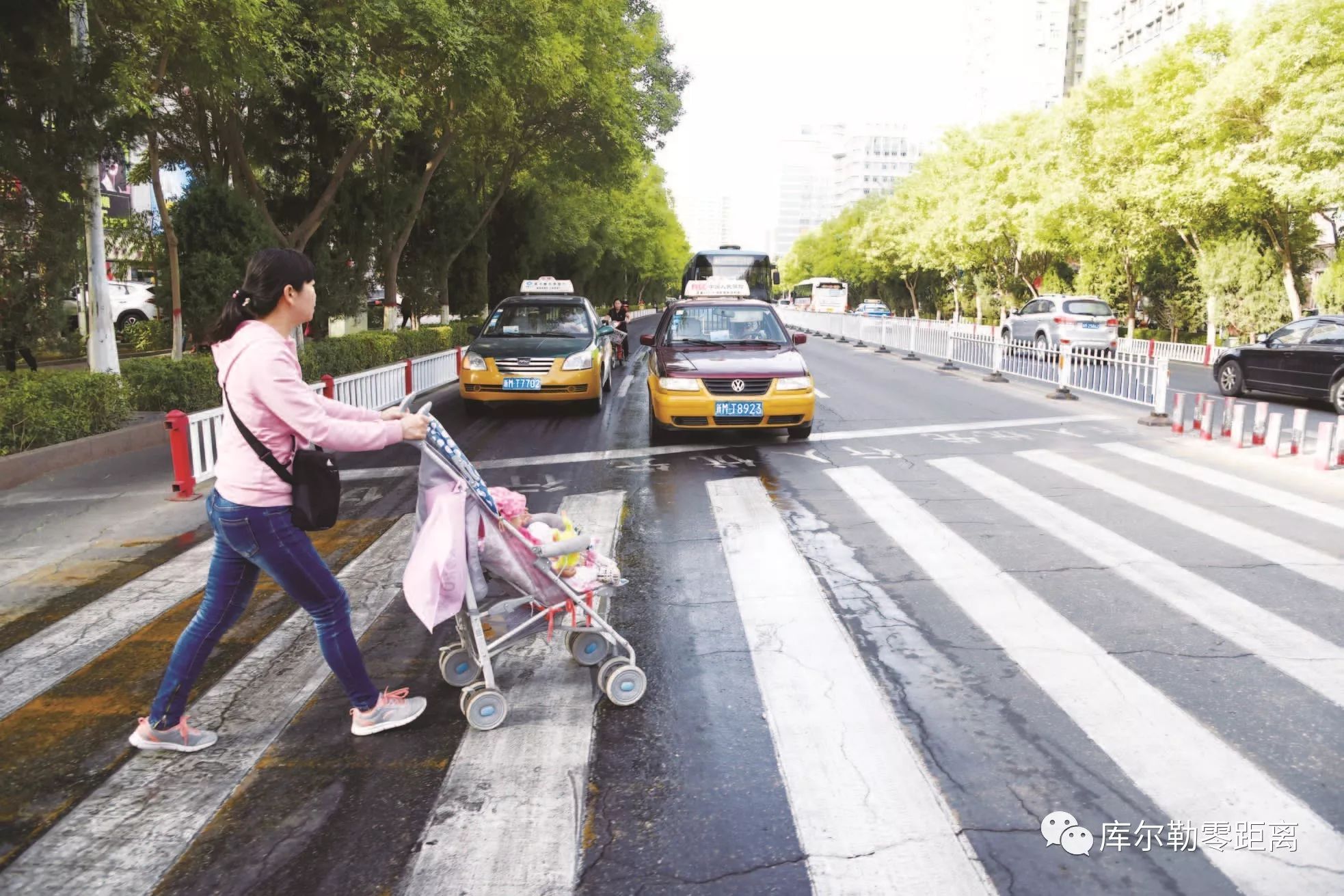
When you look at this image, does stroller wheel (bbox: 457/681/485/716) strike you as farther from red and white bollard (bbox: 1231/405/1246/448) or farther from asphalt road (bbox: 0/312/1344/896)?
red and white bollard (bbox: 1231/405/1246/448)

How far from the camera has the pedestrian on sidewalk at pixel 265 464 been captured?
3.40 meters

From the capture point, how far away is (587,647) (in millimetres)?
4383

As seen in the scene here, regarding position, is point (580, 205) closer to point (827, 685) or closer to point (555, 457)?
point (555, 457)

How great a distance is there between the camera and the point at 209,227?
44.5 feet

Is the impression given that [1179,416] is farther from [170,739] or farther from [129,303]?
[129,303]

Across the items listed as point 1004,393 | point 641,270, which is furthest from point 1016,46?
point 1004,393

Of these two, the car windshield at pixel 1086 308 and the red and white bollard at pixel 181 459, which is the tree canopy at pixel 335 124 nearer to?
the red and white bollard at pixel 181 459

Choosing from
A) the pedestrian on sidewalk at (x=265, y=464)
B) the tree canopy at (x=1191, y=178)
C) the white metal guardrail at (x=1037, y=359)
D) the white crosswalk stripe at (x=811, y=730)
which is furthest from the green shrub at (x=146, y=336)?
the tree canopy at (x=1191, y=178)

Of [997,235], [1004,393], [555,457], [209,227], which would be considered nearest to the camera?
[555,457]

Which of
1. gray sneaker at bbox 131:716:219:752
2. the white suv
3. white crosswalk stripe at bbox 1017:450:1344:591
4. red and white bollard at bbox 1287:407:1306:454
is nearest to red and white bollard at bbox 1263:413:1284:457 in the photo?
red and white bollard at bbox 1287:407:1306:454

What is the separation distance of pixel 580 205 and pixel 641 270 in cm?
4345

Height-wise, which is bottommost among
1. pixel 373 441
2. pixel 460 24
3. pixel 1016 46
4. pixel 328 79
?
pixel 373 441

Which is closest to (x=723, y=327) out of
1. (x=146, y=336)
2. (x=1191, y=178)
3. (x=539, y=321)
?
(x=539, y=321)

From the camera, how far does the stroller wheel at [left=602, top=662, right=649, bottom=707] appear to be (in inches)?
157
